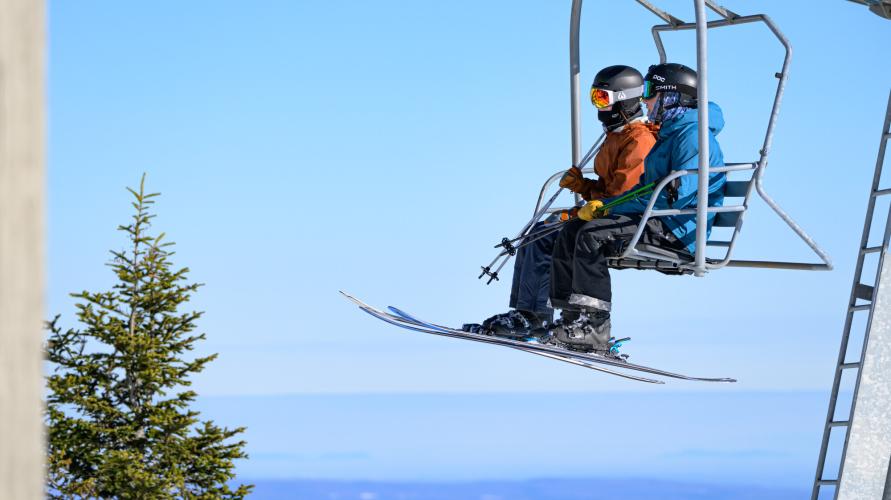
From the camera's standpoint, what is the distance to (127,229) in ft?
65.7

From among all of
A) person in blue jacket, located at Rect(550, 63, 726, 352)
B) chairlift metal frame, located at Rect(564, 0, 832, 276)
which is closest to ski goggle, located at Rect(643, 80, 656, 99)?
person in blue jacket, located at Rect(550, 63, 726, 352)

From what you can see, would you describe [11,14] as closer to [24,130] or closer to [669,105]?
[24,130]

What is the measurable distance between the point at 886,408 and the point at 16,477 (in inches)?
209

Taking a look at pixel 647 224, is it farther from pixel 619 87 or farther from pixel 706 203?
pixel 619 87

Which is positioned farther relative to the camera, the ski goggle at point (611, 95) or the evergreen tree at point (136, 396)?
the evergreen tree at point (136, 396)

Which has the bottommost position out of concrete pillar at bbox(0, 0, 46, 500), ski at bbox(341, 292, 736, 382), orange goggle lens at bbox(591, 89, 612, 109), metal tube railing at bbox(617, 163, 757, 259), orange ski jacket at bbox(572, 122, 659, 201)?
concrete pillar at bbox(0, 0, 46, 500)

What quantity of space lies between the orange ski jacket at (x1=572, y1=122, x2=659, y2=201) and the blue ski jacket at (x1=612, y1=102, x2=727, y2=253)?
0.12m

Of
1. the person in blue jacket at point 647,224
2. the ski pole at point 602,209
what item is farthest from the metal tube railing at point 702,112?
the ski pole at point 602,209

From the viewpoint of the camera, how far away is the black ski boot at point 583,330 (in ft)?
22.8

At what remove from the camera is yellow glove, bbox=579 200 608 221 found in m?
6.91

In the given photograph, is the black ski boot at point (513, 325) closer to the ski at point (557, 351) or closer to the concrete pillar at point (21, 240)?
the ski at point (557, 351)

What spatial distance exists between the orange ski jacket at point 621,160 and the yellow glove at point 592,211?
8.0 inches

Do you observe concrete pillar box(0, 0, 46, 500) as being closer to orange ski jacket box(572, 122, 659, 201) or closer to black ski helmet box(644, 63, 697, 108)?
orange ski jacket box(572, 122, 659, 201)

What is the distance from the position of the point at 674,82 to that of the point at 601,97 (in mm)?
463
